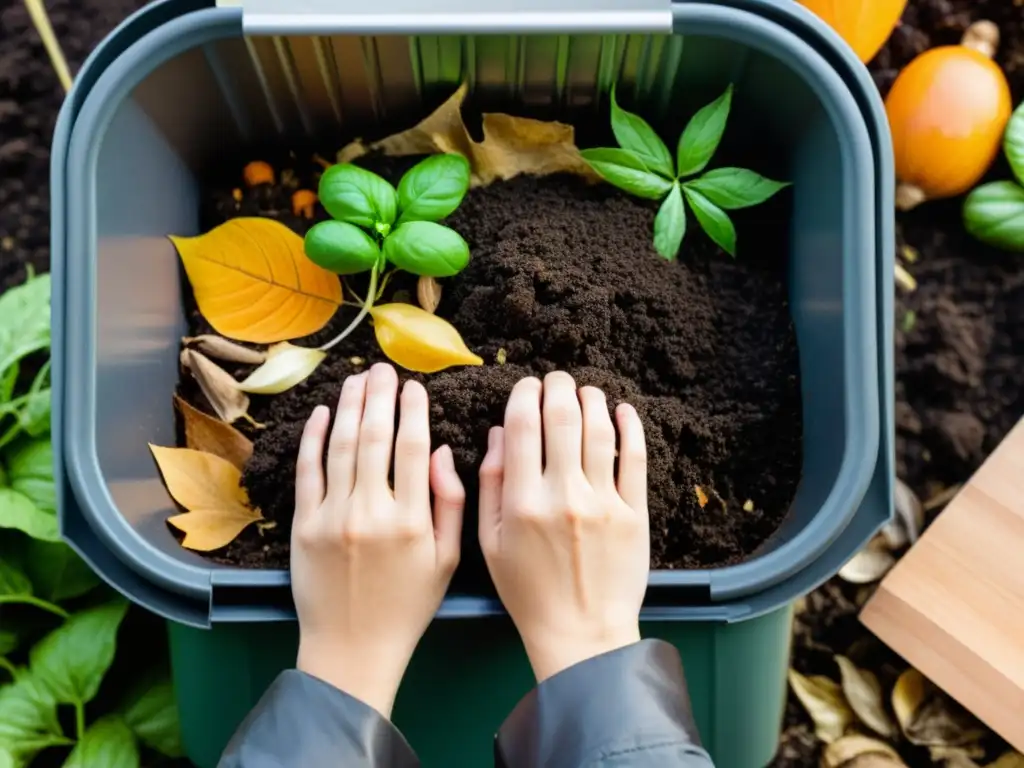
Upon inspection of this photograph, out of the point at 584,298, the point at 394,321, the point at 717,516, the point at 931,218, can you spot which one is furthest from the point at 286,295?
the point at 931,218

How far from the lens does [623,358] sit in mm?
807

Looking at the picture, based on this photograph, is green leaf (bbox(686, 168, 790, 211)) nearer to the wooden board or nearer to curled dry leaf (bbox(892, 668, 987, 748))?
the wooden board

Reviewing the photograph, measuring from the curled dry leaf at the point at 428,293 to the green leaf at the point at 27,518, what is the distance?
35 cm

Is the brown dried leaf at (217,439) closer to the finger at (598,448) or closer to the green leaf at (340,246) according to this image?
the green leaf at (340,246)

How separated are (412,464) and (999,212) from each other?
0.62m

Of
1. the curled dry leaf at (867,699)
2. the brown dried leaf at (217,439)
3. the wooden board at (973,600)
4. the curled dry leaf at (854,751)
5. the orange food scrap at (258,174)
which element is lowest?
the curled dry leaf at (854,751)

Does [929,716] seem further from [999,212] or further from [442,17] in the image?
[442,17]

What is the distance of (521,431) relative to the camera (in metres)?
0.72

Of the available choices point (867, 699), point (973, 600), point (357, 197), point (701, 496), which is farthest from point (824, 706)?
point (357, 197)

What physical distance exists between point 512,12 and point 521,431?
1.01ft

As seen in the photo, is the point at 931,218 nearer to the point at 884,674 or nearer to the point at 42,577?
the point at 884,674

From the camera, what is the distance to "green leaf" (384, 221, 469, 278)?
0.78m

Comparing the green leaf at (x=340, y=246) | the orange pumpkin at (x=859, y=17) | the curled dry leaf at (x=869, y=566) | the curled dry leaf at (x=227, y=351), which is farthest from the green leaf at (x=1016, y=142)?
the curled dry leaf at (x=227, y=351)

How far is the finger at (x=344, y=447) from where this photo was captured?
2.42 ft
